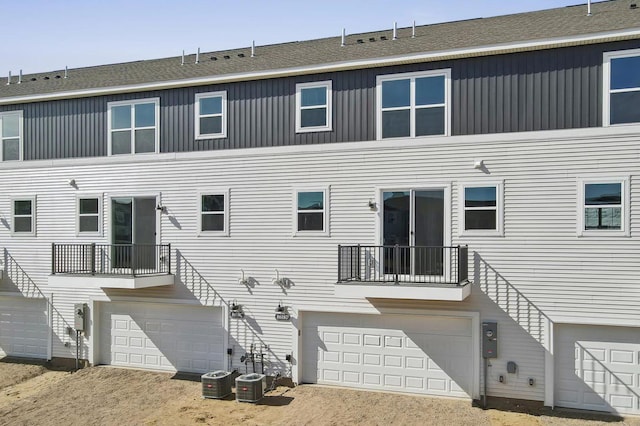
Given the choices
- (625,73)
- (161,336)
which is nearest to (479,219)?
(625,73)

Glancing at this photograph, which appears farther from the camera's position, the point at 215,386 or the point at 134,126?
the point at 134,126

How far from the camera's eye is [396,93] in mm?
12906

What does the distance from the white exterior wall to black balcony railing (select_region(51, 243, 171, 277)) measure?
0.32m

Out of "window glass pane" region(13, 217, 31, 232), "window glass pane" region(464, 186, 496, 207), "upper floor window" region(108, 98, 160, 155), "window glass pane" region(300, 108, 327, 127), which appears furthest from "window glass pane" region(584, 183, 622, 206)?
"window glass pane" region(13, 217, 31, 232)

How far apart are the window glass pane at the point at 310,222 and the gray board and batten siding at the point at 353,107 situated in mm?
1855

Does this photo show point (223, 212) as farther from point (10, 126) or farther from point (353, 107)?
point (10, 126)

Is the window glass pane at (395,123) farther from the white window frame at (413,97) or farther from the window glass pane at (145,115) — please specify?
the window glass pane at (145,115)

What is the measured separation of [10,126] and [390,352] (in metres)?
13.5

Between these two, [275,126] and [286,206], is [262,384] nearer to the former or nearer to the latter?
[286,206]

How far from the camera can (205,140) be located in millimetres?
14570

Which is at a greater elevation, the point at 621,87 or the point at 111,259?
the point at 621,87

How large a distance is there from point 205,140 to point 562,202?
9.05m

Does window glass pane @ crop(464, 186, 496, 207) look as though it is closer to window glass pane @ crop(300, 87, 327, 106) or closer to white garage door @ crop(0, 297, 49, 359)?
window glass pane @ crop(300, 87, 327, 106)

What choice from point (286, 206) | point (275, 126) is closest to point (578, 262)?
point (286, 206)
